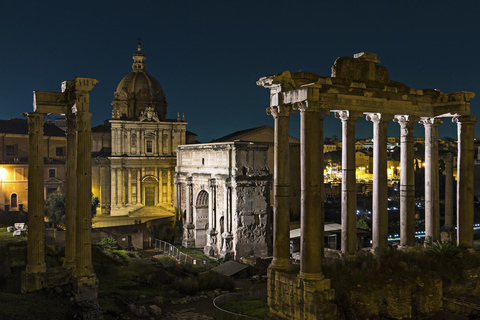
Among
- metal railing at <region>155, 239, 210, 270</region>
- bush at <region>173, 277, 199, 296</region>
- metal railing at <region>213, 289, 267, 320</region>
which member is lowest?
metal railing at <region>155, 239, 210, 270</region>

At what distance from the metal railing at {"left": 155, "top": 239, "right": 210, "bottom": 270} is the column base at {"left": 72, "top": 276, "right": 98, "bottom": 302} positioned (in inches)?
518

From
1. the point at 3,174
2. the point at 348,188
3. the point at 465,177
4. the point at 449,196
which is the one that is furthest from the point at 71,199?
the point at 3,174

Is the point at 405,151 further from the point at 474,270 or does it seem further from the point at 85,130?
the point at 85,130

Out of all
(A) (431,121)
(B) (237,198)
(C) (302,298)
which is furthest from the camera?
(B) (237,198)

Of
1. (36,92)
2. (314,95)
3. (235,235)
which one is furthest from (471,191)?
(235,235)

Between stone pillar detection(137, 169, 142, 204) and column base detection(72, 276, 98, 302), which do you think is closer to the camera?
column base detection(72, 276, 98, 302)

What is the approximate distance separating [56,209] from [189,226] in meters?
11.9

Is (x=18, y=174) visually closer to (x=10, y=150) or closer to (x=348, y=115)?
(x=10, y=150)

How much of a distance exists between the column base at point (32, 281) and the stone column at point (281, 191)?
8540 millimetres

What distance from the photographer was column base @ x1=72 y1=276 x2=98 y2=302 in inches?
660

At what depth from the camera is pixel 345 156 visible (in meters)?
16.9

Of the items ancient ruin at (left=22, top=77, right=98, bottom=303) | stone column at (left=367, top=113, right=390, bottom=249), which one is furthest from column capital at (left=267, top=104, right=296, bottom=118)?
ancient ruin at (left=22, top=77, right=98, bottom=303)

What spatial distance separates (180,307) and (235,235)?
1444 centimetres

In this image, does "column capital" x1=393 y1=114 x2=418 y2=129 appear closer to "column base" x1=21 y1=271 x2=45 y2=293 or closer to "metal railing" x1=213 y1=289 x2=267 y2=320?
"metal railing" x1=213 y1=289 x2=267 y2=320
